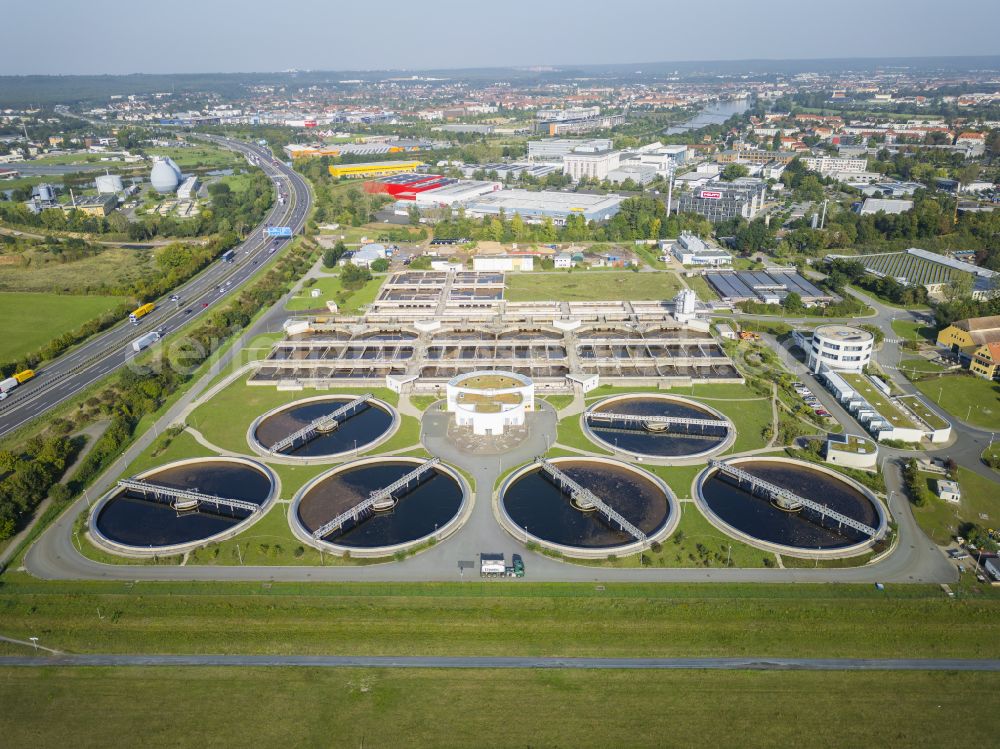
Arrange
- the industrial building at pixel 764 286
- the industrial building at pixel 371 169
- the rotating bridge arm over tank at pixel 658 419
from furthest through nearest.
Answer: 1. the industrial building at pixel 371 169
2. the industrial building at pixel 764 286
3. the rotating bridge arm over tank at pixel 658 419

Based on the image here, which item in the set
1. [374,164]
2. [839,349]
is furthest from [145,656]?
[374,164]

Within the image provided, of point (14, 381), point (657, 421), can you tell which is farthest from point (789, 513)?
point (14, 381)

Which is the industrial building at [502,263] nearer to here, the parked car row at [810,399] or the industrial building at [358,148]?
the parked car row at [810,399]

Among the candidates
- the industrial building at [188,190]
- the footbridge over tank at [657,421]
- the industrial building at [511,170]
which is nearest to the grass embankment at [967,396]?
the footbridge over tank at [657,421]

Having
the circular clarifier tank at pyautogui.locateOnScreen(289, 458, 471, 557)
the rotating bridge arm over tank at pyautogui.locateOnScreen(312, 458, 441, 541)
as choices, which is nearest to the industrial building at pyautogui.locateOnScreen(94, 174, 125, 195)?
the circular clarifier tank at pyautogui.locateOnScreen(289, 458, 471, 557)

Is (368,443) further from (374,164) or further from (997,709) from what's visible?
(374,164)

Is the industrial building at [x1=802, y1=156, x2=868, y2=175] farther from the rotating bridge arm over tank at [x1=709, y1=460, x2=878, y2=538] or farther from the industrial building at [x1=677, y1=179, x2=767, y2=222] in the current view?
the rotating bridge arm over tank at [x1=709, y1=460, x2=878, y2=538]

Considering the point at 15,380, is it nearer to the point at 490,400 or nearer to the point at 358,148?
the point at 490,400

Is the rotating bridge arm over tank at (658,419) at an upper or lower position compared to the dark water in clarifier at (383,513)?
upper
